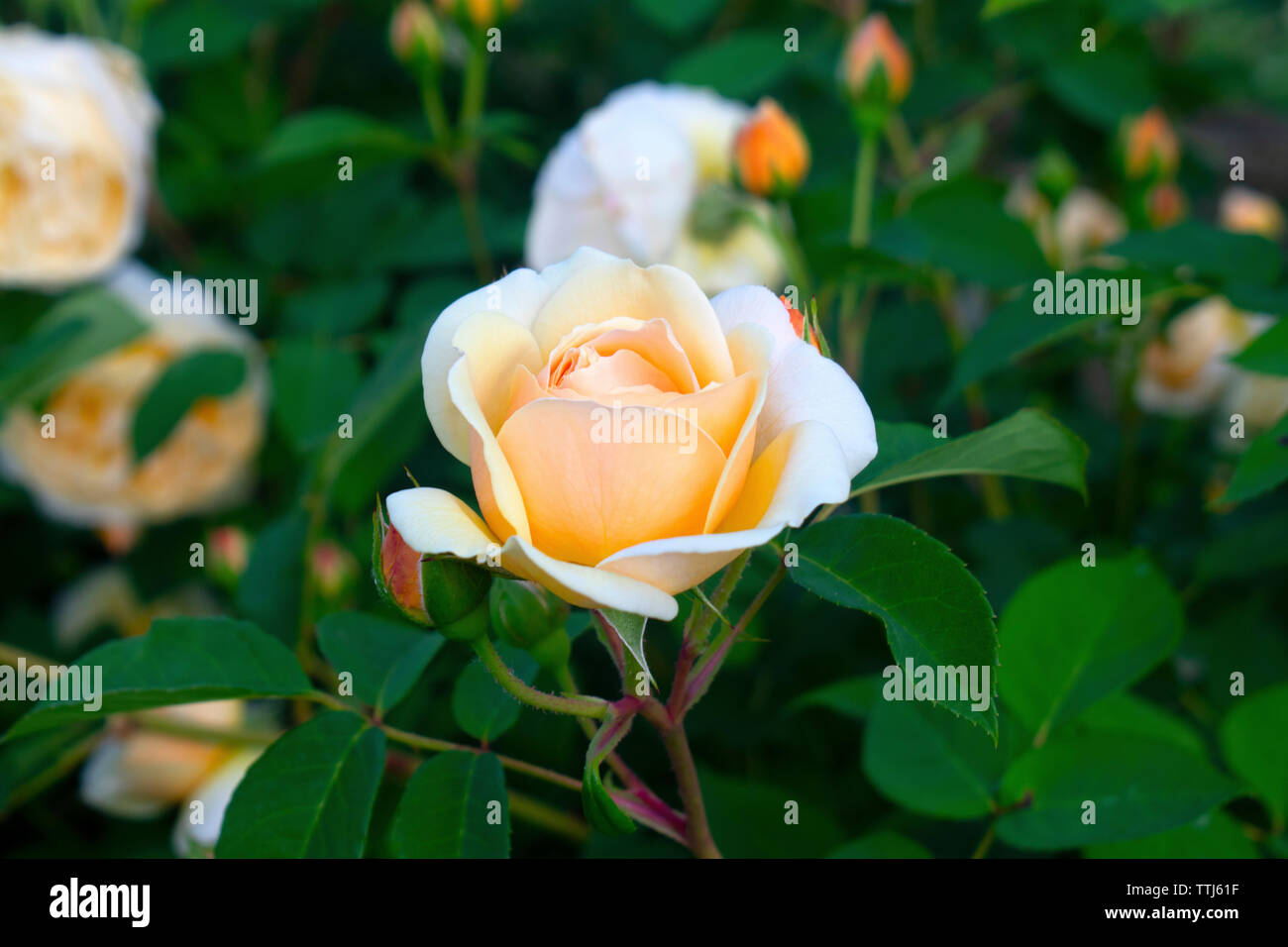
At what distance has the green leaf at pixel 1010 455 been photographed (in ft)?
1.56

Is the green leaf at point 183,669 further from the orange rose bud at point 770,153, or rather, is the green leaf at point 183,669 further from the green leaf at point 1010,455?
the orange rose bud at point 770,153

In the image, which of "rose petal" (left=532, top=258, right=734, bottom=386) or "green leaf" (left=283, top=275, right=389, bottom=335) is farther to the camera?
Result: "green leaf" (left=283, top=275, right=389, bottom=335)

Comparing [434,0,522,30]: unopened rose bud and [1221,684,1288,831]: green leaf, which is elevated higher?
[434,0,522,30]: unopened rose bud

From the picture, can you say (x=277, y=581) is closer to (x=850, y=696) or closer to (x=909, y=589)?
(x=850, y=696)

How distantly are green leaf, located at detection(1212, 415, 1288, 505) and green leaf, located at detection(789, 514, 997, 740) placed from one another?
0.22 metres

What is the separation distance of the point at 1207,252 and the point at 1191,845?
1.43 feet

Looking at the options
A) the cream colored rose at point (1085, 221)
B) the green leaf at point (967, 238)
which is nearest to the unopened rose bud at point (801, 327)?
the green leaf at point (967, 238)

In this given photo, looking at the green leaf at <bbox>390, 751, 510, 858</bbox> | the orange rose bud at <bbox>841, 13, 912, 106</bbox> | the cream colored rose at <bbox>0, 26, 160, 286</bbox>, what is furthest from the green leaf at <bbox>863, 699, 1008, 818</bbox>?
the cream colored rose at <bbox>0, 26, 160, 286</bbox>

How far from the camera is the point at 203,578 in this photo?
1.19 m

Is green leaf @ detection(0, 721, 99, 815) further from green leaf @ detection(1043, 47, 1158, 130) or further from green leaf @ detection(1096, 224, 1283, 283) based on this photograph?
green leaf @ detection(1043, 47, 1158, 130)

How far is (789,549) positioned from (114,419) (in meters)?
0.94

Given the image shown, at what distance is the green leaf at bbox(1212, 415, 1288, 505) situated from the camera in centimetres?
53
